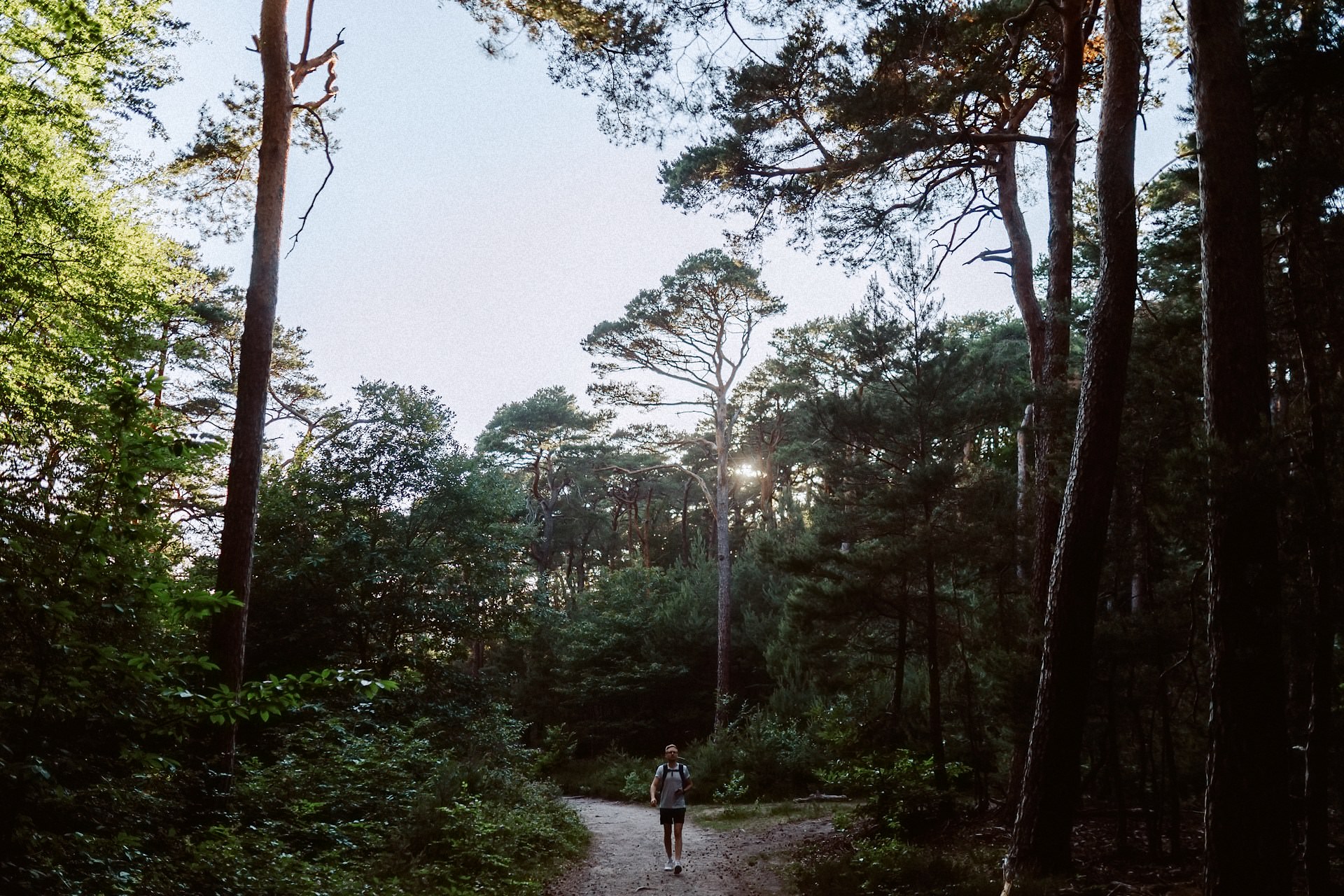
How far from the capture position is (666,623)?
2383cm

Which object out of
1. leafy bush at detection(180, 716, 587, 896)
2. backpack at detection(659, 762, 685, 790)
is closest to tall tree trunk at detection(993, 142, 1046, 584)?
backpack at detection(659, 762, 685, 790)

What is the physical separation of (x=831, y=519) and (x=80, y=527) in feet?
35.7

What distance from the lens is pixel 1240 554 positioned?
441cm

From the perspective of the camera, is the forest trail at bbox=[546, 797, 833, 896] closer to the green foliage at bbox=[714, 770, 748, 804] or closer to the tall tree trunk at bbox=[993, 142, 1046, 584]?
the green foliage at bbox=[714, 770, 748, 804]

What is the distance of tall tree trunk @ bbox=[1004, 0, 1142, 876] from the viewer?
5.66 metres

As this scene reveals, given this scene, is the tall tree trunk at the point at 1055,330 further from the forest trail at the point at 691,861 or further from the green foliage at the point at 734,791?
the green foliage at the point at 734,791

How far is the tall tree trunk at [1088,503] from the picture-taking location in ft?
18.6

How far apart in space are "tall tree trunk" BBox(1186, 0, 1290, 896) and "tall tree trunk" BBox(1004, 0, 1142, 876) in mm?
1013

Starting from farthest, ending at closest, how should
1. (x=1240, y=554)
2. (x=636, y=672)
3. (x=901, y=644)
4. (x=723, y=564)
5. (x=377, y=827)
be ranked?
(x=636, y=672) → (x=723, y=564) → (x=901, y=644) → (x=377, y=827) → (x=1240, y=554)

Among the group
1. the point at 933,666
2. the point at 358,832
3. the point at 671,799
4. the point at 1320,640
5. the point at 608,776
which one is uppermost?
the point at 1320,640

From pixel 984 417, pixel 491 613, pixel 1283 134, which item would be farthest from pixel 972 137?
pixel 491 613

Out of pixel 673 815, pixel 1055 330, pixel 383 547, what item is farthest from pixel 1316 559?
pixel 383 547

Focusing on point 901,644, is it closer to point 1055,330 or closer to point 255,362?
point 1055,330

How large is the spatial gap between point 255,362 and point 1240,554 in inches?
333
